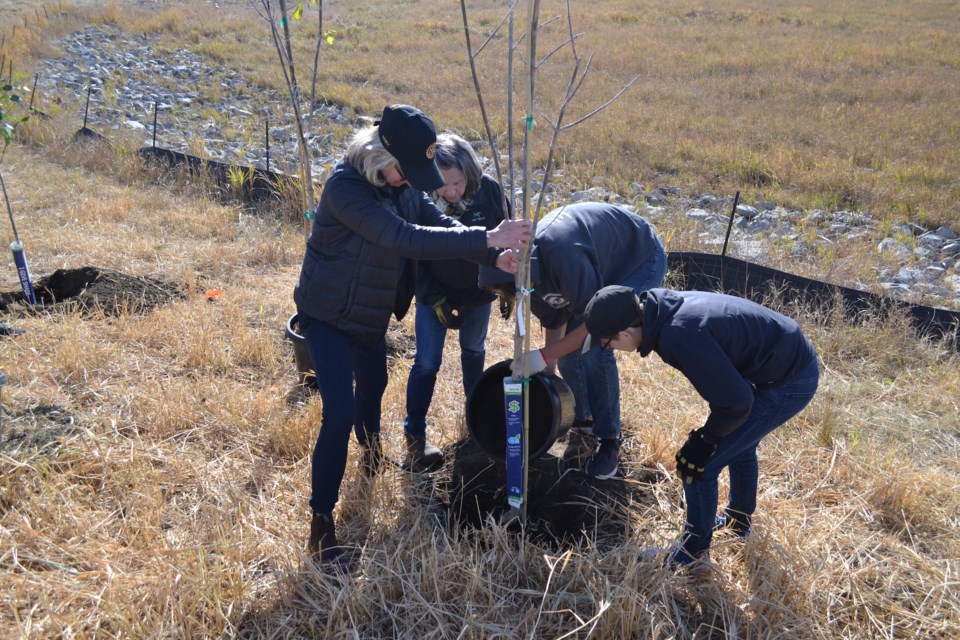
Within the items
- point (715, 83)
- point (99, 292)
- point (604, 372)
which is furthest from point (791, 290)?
point (715, 83)

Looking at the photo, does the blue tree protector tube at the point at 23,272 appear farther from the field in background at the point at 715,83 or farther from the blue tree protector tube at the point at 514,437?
the field in background at the point at 715,83

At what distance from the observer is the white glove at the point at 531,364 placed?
2.50 metres

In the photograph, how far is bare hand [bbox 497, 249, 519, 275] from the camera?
247 centimetres

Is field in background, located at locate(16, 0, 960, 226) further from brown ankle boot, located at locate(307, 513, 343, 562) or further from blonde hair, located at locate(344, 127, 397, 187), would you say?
brown ankle boot, located at locate(307, 513, 343, 562)

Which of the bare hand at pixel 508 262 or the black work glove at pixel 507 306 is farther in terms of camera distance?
the black work glove at pixel 507 306

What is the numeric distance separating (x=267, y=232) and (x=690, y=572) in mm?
5540

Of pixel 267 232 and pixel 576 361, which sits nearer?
pixel 576 361

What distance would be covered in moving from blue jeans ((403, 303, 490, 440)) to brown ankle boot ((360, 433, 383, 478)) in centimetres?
23

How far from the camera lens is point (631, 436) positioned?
11.3 ft

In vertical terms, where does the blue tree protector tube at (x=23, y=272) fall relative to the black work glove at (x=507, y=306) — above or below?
below

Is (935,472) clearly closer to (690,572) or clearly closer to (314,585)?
(690,572)

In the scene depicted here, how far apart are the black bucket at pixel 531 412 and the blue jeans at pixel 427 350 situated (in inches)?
5.4

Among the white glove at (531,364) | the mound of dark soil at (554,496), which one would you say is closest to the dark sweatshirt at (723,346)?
the white glove at (531,364)

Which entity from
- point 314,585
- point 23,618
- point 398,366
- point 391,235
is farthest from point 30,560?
point 398,366
